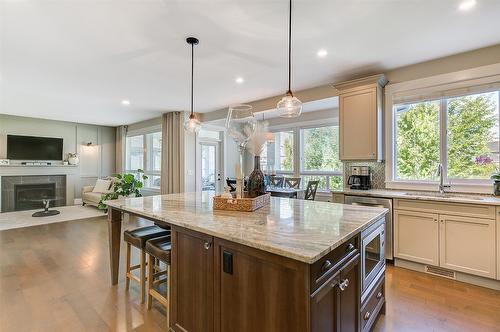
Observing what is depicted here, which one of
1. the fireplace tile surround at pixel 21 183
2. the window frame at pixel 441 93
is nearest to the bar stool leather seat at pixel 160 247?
the window frame at pixel 441 93

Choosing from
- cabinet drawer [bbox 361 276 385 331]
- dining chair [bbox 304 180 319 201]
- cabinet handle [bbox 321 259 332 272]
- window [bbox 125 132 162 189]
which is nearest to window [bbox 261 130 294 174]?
dining chair [bbox 304 180 319 201]

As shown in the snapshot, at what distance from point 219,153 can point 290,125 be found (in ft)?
7.16

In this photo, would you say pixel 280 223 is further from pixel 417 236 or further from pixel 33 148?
pixel 33 148

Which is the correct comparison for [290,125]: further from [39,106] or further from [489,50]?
[39,106]

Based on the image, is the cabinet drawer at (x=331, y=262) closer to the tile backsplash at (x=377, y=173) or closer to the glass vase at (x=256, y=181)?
the glass vase at (x=256, y=181)

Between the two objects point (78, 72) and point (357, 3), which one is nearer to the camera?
point (357, 3)

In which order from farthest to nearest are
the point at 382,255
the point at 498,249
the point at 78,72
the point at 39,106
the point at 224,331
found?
1. the point at 39,106
2. the point at 78,72
3. the point at 498,249
4. the point at 382,255
5. the point at 224,331

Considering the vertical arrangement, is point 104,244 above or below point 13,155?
below

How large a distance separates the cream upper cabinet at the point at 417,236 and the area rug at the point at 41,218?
6199mm

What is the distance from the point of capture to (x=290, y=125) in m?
6.34

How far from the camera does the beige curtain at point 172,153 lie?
605 centimetres

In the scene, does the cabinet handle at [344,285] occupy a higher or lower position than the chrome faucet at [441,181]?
lower


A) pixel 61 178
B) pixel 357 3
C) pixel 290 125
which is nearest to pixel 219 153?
pixel 290 125

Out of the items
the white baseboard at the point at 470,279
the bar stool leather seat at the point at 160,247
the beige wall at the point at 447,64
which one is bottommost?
the white baseboard at the point at 470,279
